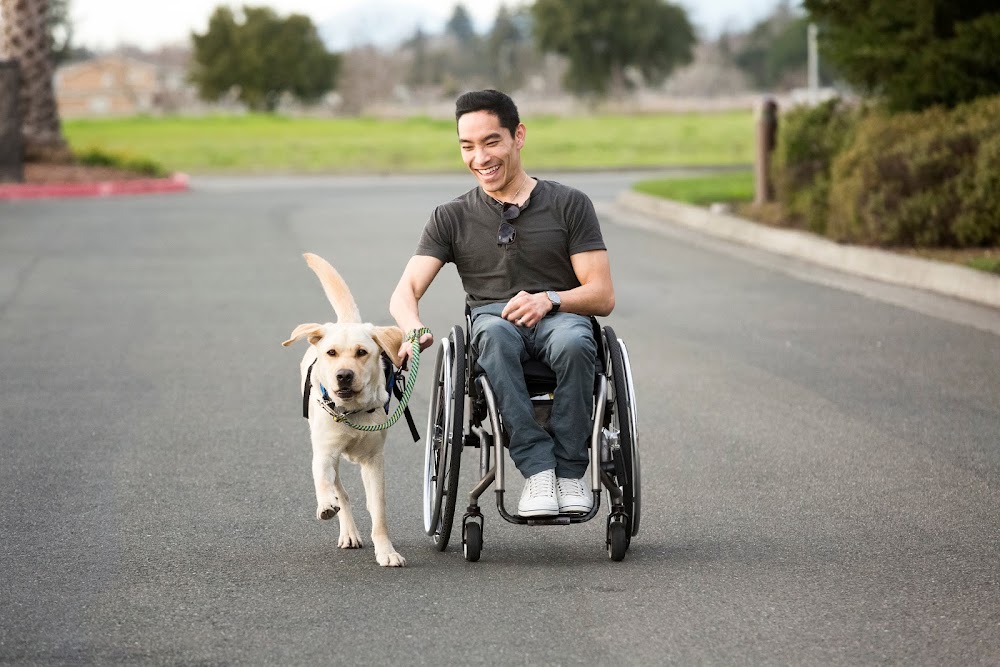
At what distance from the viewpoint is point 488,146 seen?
6129mm

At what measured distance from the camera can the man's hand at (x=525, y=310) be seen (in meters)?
5.89

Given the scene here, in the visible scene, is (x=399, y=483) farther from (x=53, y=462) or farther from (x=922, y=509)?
(x=922, y=509)

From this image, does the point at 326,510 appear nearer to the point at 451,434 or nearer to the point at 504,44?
the point at 451,434

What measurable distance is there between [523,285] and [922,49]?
1221 centimetres

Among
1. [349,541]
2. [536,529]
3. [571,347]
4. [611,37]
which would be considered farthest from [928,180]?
[611,37]

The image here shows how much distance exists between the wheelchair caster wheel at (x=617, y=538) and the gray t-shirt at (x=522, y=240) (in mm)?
955

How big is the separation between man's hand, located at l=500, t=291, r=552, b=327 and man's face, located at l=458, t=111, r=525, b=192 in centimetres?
51

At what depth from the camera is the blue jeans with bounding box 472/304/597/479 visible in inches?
228

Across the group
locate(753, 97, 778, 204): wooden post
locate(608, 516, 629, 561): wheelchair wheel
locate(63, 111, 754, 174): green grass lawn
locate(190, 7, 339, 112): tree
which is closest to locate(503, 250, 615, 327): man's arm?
locate(608, 516, 629, 561): wheelchair wheel

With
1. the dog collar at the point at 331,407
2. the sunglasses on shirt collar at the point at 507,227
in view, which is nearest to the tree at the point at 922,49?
the sunglasses on shirt collar at the point at 507,227

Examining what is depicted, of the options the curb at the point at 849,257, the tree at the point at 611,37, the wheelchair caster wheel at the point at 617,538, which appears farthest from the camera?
the tree at the point at 611,37

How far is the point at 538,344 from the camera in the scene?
5938 millimetres

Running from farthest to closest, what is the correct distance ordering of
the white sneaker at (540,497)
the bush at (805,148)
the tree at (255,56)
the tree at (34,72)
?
the tree at (255,56) < the tree at (34,72) < the bush at (805,148) < the white sneaker at (540,497)

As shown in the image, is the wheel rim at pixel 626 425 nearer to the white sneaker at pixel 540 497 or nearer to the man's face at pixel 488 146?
the white sneaker at pixel 540 497
